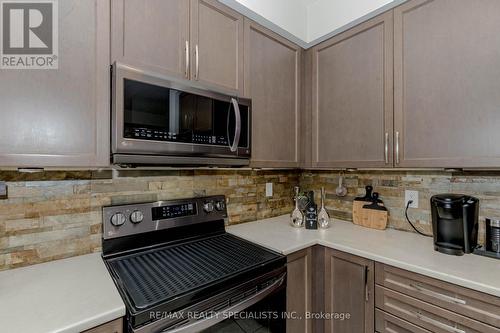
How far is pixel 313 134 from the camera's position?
184cm

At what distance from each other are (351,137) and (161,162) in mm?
1202

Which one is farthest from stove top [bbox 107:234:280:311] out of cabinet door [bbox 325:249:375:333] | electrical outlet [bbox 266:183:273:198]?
electrical outlet [bbox 266:183:273:198]

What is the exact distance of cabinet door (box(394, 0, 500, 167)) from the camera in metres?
1.11

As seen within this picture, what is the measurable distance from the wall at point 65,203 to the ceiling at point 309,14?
1083mm

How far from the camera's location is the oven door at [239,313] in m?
0.85

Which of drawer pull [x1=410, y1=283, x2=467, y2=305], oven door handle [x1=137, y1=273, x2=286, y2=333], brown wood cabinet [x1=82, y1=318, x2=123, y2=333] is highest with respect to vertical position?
brown wood cabinet [x1=82, y1=318, x2=123, y2=333]

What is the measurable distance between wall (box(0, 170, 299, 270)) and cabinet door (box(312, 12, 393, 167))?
37.4 inches

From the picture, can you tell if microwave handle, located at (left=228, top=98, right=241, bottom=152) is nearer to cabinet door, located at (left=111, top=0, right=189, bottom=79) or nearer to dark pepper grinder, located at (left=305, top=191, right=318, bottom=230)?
cabinet door, located at (left=111, top=0, right=189, bottom=79)

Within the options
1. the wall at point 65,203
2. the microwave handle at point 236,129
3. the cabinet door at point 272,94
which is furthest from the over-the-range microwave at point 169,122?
the wall at point 65,203

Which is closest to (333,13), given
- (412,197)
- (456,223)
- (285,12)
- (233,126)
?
(285,12)

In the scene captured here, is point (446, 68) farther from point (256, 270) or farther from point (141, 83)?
point (141, 83)

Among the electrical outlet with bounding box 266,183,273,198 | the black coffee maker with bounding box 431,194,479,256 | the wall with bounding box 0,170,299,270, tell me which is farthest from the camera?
the electrical outlet with bounding box 266,183,273,198

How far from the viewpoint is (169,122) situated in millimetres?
1103

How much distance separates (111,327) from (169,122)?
79 centimetres
